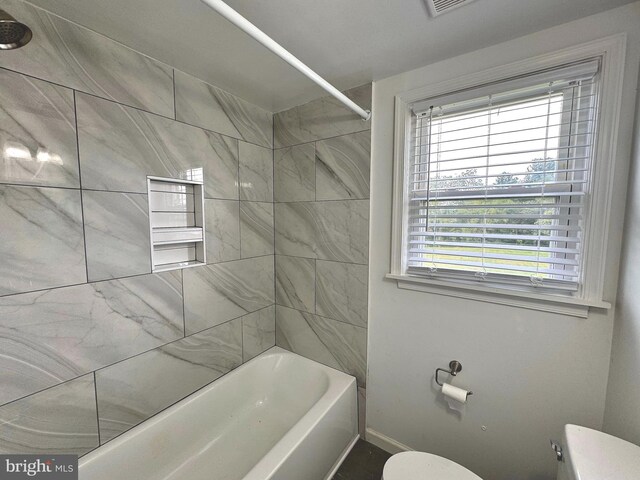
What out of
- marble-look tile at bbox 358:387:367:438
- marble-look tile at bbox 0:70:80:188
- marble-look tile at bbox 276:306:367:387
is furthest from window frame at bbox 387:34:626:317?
marble-look tile at bbox 0:70:80:188

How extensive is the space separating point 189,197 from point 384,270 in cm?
129

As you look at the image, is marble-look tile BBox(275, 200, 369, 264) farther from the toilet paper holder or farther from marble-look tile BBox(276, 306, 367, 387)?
the toilet paper holder

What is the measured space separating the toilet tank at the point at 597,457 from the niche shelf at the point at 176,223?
71.0 inches

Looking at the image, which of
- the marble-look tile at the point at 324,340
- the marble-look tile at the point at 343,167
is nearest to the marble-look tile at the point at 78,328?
the marble-look tile at the point at 324,340

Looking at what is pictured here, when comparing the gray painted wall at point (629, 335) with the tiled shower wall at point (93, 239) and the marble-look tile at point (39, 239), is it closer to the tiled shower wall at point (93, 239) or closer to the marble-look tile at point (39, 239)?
the tiled shower wall at point (93, 239)

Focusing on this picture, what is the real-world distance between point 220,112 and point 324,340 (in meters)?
1.71

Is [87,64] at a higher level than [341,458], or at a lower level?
higher

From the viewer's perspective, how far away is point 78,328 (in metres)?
1.11

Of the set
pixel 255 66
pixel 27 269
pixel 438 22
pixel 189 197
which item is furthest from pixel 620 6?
pixel 27 269

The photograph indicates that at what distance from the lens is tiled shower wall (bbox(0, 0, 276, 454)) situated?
3.18 ft

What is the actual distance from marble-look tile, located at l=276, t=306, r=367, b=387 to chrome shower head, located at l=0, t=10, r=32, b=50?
73.0 inches

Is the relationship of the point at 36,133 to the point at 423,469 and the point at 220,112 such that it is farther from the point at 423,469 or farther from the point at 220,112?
the point at 423,469

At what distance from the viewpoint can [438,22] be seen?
106 cm

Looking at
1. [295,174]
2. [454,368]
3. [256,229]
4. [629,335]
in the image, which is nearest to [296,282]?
[256,229]
